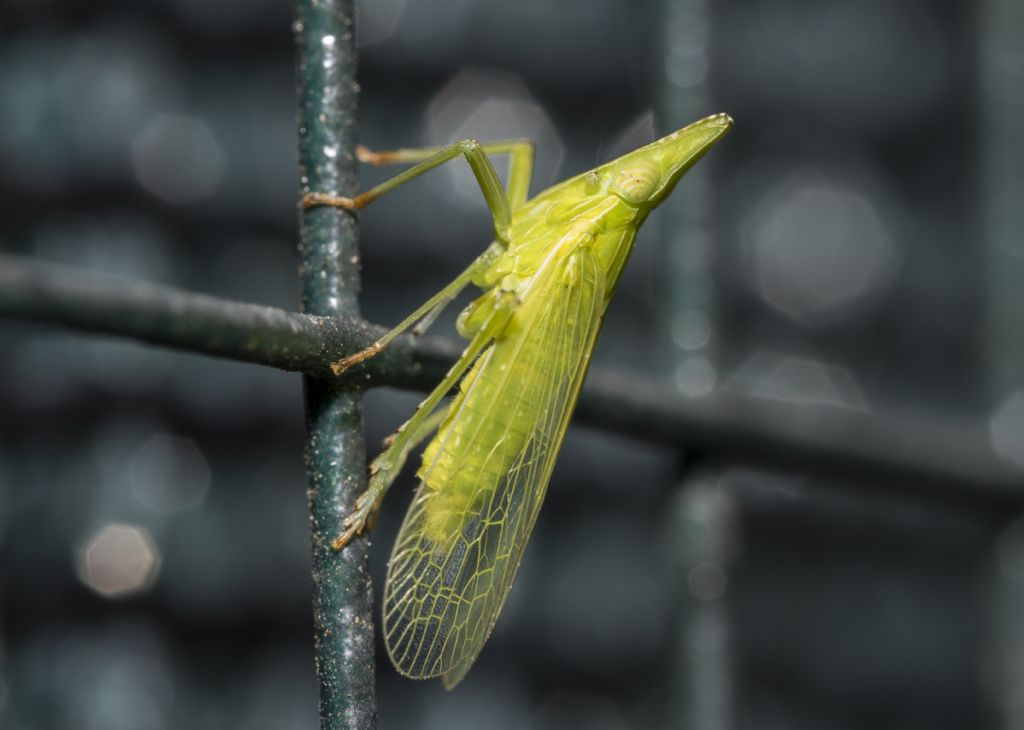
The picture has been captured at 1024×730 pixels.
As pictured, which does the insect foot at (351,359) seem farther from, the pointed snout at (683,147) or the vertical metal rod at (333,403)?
the pointed snout at (683,147)

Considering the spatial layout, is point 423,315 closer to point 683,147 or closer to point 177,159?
point 683,147

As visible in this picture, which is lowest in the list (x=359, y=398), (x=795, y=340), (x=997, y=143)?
(x=359, y=398)

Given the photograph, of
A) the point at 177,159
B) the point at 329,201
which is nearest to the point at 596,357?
the point at 177,159

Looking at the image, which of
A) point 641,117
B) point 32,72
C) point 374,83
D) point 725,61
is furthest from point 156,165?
point 725,61

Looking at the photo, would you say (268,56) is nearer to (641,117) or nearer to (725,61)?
(641,117)

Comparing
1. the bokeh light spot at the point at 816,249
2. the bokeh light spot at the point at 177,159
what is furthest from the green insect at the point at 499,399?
the bokeh light spot at the point at 816,249

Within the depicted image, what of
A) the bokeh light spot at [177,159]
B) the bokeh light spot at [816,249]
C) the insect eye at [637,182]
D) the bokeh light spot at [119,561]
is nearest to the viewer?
the insect eye at [637,182]

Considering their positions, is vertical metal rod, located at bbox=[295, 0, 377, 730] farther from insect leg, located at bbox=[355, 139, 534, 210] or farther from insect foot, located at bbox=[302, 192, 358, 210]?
insect leg, located at bbox=[355, 139, 534, 210]
